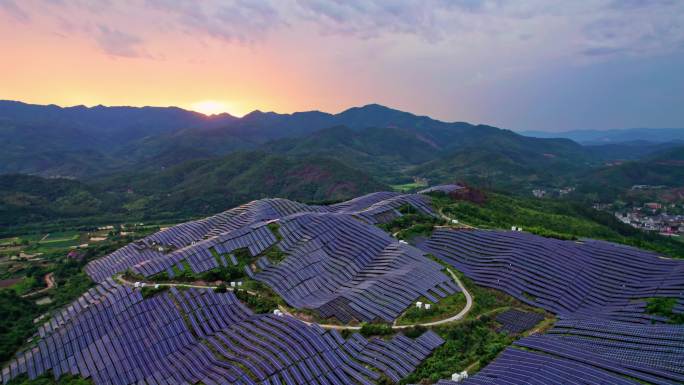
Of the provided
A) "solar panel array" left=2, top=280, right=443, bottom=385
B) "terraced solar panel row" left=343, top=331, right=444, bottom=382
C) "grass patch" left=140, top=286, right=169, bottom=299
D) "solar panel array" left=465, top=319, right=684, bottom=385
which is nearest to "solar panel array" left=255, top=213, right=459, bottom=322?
"terraced solar panel row" left=343, top=331, right=444, bottom=382

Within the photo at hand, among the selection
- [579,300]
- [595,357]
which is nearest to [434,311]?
[595,357]

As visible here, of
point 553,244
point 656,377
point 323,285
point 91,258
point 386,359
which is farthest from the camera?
point 91,258

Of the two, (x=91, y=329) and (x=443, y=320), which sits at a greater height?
(x=443, y=320)

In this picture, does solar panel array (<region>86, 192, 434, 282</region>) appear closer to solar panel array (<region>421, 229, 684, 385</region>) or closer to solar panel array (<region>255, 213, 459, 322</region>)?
solar panel array (<region>255, 213, 459, 322</region>)

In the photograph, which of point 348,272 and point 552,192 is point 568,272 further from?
point 552,192

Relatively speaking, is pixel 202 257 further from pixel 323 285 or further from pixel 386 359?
pixel 386 359

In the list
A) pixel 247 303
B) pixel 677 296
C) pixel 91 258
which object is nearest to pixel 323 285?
pixel 247 303
